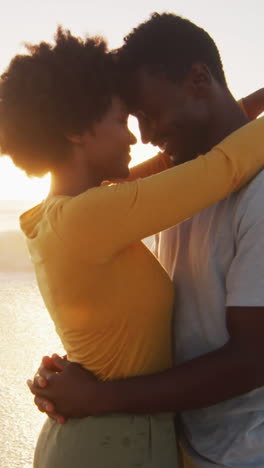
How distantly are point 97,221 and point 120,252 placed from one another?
5.6 inches

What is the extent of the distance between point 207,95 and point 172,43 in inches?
8.0

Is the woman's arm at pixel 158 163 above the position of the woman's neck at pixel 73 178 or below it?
below

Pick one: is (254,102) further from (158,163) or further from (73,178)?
(73,178)

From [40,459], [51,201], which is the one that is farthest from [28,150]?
[40,459]

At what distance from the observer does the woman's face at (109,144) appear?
1745mm

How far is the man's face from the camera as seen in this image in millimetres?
1885

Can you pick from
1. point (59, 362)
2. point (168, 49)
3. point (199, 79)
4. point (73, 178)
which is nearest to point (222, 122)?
point (199, 79)

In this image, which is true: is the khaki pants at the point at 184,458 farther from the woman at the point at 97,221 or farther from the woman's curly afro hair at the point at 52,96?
the woman's curly afro hair at the point at 52,96

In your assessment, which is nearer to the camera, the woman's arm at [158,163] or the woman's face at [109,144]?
the woman's face at [109,144]

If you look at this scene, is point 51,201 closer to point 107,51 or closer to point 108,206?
point 108,206

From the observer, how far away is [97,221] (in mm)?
1503

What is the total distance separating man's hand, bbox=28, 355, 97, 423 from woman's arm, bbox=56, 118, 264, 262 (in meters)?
0.34

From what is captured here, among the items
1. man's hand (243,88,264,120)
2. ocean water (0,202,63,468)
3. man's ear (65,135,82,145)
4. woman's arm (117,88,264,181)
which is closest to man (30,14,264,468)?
man's ear (65,135,82,145)

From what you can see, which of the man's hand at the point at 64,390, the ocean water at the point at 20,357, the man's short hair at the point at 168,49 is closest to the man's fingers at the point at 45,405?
the man's hand at the point at 64,390
